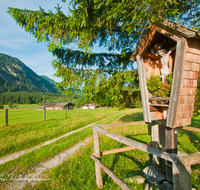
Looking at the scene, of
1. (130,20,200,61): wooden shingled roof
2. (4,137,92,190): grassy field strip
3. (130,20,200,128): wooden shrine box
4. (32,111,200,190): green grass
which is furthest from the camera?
(4,137,92,190): grassy field strip

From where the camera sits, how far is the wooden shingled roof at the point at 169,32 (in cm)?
224

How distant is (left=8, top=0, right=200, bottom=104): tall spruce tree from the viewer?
388cm

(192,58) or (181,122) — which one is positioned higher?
(192,58)

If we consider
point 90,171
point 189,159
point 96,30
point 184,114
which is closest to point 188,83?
point 184,114

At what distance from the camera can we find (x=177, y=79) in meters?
2.40

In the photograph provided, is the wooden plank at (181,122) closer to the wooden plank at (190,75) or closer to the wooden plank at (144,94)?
the wooden plank at (144,94)

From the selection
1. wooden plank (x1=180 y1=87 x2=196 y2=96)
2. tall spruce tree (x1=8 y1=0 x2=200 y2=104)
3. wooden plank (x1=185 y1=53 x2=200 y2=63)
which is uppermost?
tall spruce tree (x1=8 y1=0 x2=200 y2=104)

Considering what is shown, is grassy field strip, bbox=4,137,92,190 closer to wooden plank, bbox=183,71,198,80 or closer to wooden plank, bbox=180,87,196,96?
wooden plank, bbox=180,87,196,96

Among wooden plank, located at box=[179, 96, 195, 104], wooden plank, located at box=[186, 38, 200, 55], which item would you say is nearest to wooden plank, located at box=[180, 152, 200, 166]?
wooden plank, located at box=[179, 96, 195, 104]

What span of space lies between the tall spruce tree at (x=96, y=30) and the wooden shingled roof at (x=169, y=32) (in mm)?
379

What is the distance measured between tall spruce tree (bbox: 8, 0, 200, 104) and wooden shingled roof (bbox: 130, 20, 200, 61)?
1.24 feet

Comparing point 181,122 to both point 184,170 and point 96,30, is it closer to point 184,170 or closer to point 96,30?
point 184,170

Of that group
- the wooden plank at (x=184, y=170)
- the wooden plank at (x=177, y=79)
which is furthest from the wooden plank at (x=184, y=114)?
the wooden plank at (x=184, y=170)

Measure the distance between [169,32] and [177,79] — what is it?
94cm
